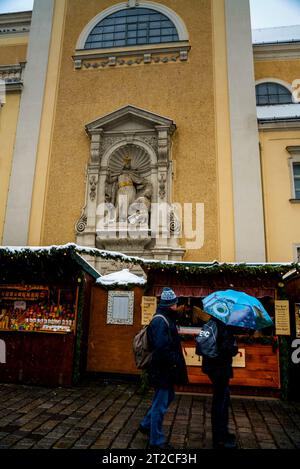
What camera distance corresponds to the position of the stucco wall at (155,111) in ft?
45.8

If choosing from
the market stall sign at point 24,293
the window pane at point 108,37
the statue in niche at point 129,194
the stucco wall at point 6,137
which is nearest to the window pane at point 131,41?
the window pane at point 108,37

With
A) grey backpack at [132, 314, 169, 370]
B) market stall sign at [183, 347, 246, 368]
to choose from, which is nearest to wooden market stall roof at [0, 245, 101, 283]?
market stall sign at [183, 347, 246, 368]

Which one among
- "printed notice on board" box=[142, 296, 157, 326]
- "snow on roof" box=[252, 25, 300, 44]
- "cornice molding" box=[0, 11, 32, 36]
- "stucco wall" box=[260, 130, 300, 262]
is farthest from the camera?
"snow on roof" box=[252, 25, 300, 44]

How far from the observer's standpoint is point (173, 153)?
14.4 m

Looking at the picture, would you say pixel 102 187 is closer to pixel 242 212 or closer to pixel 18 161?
pixel 18 161

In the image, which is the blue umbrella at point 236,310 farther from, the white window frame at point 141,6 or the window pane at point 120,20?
the window pane at point 120,20

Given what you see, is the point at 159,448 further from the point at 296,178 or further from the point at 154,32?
the point at 154,32

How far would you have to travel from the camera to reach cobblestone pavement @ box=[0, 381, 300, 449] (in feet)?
14.6

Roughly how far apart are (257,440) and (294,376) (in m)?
3.13

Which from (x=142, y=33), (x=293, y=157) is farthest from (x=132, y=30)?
(x=293, y=157)

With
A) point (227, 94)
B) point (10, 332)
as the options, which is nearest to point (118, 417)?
point (10, 332)

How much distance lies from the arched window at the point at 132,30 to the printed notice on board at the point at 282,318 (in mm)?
13589

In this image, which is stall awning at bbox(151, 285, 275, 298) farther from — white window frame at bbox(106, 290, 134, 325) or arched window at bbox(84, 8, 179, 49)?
arched window at bbox(84, 8, 179, 49)

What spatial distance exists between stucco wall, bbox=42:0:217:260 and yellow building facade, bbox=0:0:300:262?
48mm
